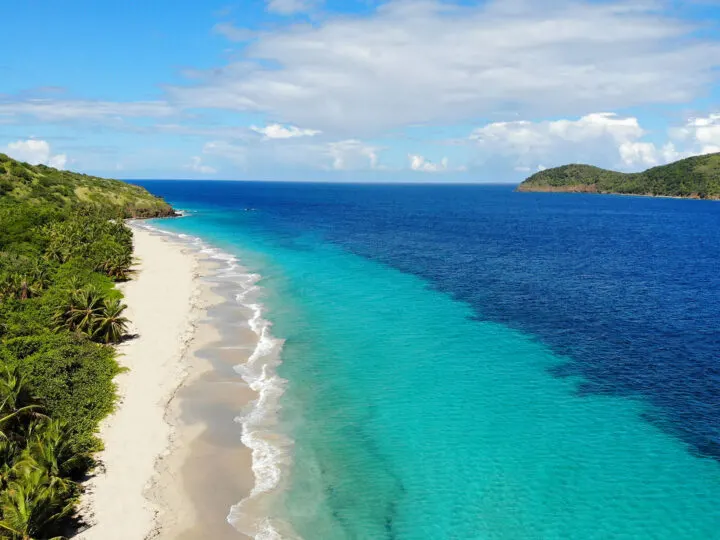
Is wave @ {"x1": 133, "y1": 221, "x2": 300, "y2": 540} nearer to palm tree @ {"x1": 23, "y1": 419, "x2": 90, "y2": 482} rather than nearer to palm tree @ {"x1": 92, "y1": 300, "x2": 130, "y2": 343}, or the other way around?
palm tree @ {"x1": 23, "y1": 419, "x2": 90, "y2": 482}

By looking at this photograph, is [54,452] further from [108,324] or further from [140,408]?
[108,324]

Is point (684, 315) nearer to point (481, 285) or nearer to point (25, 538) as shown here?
point (481, 285)

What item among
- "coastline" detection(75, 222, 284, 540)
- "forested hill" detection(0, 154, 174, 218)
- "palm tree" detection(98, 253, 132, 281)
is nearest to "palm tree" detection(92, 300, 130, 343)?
"coastline" detection(75, 222, 284, 540)

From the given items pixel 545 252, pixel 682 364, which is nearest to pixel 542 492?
pixel 682 364

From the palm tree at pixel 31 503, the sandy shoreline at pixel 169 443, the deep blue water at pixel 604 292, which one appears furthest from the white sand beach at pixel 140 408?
the deep blue water at pixel 604 292

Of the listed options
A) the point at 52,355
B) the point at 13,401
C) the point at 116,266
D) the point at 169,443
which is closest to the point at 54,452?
the point at 13,401

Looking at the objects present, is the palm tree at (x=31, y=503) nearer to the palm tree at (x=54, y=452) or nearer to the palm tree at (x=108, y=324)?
the palm tree at (x=54, y=452)
